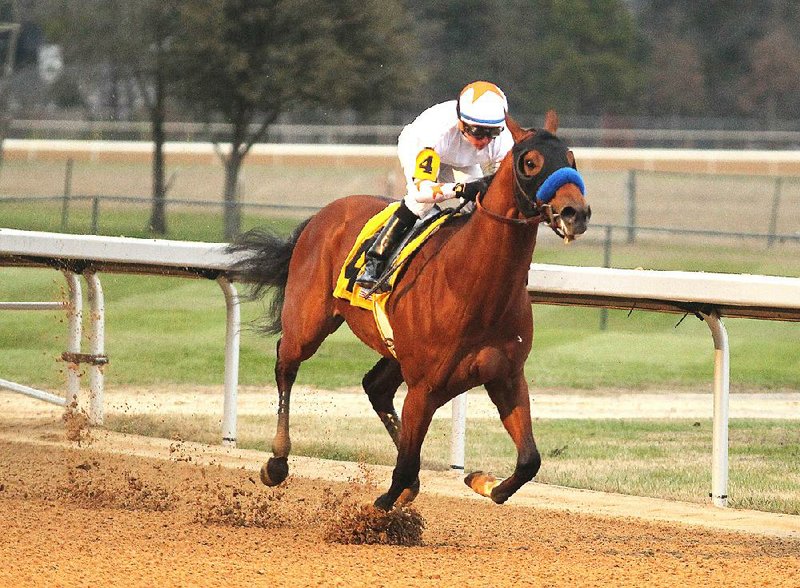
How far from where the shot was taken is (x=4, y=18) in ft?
82.2

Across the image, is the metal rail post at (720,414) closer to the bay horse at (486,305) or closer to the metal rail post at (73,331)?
the bay horse at (486,305)

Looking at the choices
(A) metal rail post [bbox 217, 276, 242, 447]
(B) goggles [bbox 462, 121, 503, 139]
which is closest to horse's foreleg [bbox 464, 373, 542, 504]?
(B) goggles [bbox 462, 121, 503, 139]

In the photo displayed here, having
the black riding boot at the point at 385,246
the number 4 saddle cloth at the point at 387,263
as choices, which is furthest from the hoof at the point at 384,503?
the black riding boot at the point at 385,246

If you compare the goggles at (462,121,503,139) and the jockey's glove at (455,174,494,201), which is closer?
the jockey's glove at (455,174,494,201)

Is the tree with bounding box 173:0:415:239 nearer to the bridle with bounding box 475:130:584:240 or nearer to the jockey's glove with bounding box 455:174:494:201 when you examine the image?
the jockey's glove with bounding box 455:174:494:201

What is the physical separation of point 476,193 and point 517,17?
43.3m

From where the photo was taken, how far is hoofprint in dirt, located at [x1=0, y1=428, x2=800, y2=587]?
16.9ft

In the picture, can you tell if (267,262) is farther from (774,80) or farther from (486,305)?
(774,80)

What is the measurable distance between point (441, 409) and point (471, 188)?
16.5 ft

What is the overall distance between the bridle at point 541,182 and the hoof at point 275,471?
2076mm

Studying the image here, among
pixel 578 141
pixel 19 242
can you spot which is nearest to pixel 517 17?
pixel 578 141

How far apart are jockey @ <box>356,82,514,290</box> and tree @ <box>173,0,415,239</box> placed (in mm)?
14456

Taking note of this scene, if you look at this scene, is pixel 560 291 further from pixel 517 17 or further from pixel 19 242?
pixel 517 17

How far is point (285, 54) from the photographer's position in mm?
20891
